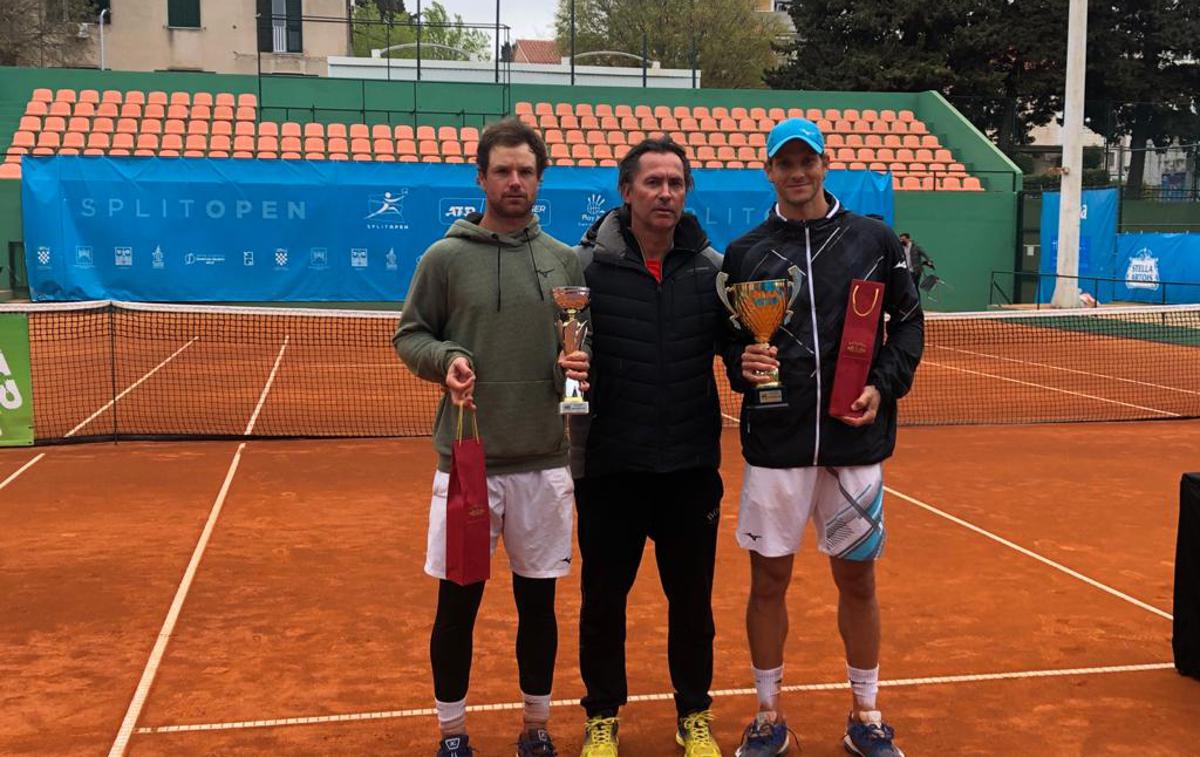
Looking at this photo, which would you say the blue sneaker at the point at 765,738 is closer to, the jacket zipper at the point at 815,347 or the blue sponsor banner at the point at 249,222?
the jacket zipper at the point at 815,347

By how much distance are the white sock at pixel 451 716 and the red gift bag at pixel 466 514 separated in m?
0.41

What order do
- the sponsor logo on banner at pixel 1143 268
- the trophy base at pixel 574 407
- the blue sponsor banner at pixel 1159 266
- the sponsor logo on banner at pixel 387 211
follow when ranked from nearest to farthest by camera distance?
the trophy base at pixel 574 407
the sponsor logo on banner at pixel 387 211
the blue sponsor banner at pixel 1159 266
the sponsor logo on banner at pixel 1143 268

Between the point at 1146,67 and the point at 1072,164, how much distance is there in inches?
796

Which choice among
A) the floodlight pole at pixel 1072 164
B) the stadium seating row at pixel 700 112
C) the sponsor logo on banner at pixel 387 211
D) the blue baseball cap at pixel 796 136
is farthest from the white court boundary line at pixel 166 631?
the stadium seating row at pixel 700 112

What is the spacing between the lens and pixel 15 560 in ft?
18.0

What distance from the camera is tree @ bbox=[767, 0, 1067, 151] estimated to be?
113 ft

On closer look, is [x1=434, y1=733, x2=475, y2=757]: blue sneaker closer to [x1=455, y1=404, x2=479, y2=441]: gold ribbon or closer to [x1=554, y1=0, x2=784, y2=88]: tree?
[x1=455, y1=404, x2=479, y2=441]: gold ribbon

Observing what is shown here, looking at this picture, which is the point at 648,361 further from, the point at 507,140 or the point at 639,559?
the point at 507,140

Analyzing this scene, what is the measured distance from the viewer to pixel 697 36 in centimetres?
4619

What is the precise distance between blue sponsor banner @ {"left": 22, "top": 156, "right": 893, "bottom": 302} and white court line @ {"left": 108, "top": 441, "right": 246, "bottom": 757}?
12869mm

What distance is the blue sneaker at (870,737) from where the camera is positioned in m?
3.24

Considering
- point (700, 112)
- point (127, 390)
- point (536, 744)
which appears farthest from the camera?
point (700, 112)

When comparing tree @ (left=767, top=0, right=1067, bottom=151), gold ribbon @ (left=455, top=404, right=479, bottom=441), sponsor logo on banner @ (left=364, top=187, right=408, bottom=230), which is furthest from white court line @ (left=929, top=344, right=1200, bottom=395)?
tree @ (left=767, top=0, right=1067, bottom=151)

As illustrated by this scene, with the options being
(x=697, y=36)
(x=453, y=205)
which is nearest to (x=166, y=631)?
(x=453, y=205)
